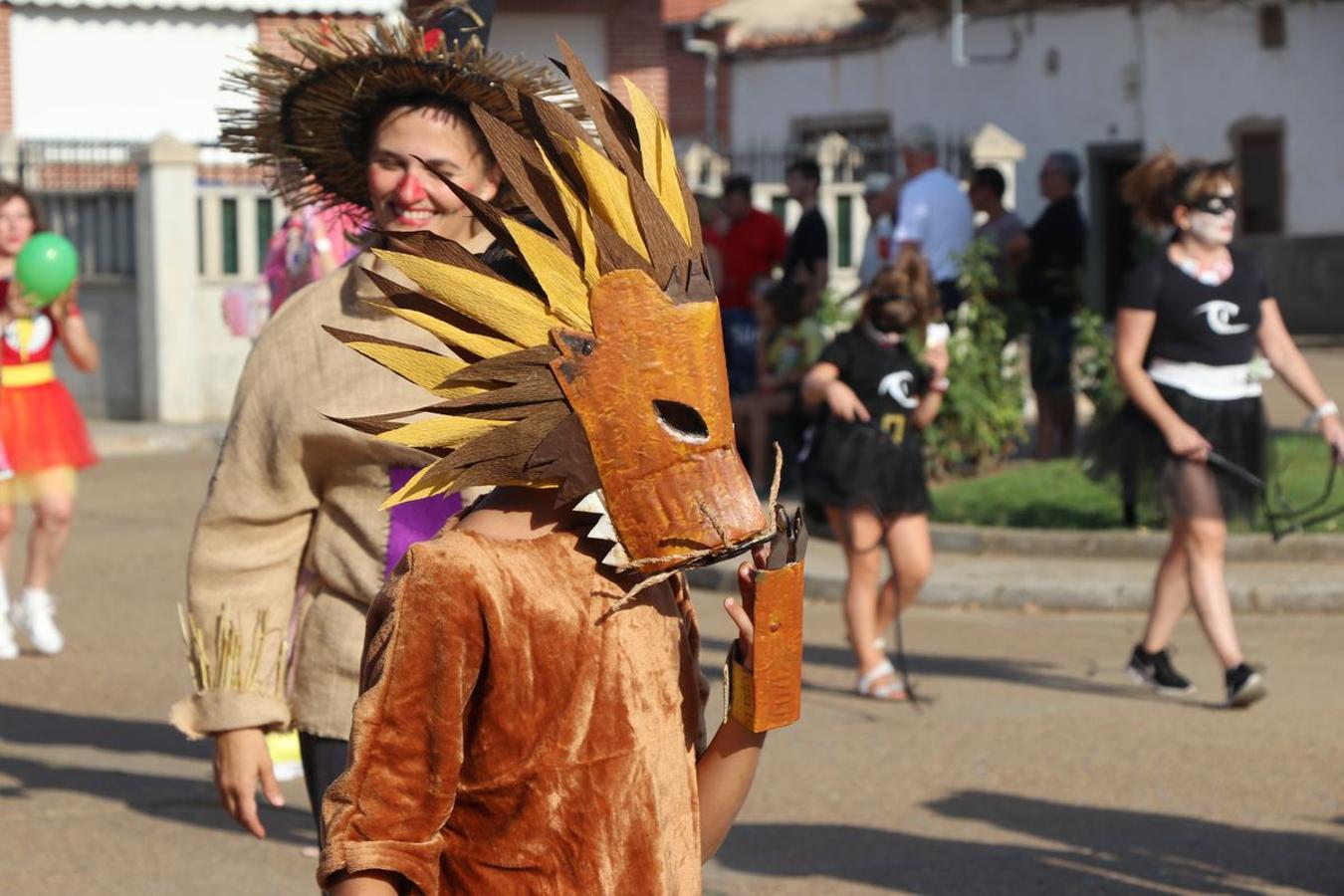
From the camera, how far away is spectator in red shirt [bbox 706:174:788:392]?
14547 mm

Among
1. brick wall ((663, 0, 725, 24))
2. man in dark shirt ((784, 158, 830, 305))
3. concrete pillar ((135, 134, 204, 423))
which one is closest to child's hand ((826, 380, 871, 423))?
man in dark shirt ((784, 158, 830, 305))

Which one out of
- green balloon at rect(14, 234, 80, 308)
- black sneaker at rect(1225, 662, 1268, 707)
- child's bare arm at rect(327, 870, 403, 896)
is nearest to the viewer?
child's bare arm at rect(327, 870, 403, 896)

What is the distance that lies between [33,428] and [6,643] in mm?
913

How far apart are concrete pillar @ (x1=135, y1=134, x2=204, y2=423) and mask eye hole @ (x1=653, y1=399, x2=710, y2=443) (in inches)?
624

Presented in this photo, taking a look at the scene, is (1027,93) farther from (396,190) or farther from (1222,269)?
(396,190)

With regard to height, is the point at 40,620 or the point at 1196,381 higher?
the point at 1196,381

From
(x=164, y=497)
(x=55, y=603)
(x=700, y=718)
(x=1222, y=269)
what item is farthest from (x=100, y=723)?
(x=164, y=497)

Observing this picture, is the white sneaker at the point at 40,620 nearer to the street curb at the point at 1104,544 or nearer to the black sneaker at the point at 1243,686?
the street curb at the point at 1104,544

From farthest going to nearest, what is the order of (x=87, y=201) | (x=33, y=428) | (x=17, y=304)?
(x=87, y=201) < (x=33, y=428) < (x=17, y=304)

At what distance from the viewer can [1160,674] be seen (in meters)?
8.12

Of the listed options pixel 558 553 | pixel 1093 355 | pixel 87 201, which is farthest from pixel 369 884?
pixel 87 201

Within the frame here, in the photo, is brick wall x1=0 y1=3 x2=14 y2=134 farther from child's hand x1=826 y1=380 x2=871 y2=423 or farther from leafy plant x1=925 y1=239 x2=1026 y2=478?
child's hand x1=826 y1=380 x2=871 y2=423

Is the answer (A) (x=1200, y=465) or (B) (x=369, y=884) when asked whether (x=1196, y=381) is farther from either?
(B) (x=369, y=884)

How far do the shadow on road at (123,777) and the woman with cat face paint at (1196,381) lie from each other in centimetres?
329
